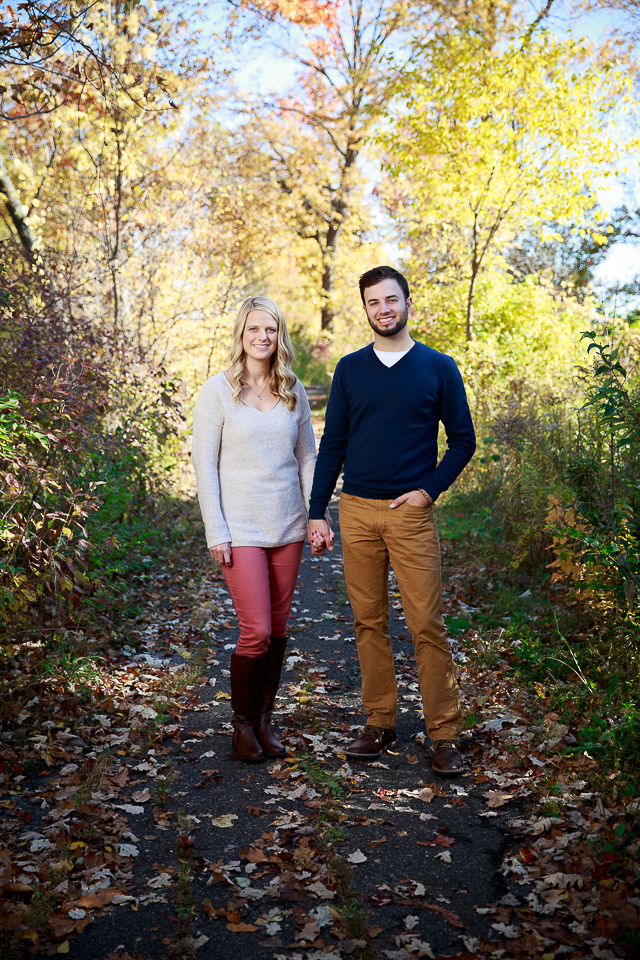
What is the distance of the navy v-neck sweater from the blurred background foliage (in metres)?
1.00

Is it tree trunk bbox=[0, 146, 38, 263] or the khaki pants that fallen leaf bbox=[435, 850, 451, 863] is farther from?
tree trunk bbox=[0, 146, 38, 263]

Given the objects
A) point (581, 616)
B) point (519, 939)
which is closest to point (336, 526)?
point (581, 616)

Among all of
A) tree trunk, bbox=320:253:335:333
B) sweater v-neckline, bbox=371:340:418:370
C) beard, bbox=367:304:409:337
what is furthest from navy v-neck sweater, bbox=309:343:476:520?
tree trunk, bbox=320:253:335:333

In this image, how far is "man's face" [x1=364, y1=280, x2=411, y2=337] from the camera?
3.92 metres

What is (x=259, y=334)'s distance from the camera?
4.07m

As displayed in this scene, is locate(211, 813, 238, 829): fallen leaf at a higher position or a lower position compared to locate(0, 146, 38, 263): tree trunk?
lower

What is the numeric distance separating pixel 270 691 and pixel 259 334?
1.96m

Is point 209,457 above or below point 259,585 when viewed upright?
above

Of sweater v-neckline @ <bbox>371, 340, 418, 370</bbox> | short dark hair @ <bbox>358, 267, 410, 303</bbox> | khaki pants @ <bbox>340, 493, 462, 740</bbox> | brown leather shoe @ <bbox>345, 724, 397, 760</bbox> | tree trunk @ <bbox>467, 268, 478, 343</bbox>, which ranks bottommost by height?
brown leather shoe @ <bbox>345, 724, 397, 760</bbox>

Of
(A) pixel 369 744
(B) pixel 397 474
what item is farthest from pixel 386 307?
(A) pixel 369 744

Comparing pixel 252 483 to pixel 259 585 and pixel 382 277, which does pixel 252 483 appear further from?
pixel 382 277

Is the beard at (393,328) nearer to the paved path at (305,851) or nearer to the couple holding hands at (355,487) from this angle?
the couple holding hands at (355,487)

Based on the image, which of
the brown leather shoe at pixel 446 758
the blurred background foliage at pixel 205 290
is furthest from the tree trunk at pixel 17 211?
the brown leather shoe at pixel 446 758

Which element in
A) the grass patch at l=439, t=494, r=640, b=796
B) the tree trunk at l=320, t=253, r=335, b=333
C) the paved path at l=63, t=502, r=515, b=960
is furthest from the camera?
the tree trunk at l=320, t=253, r=335, b=333
